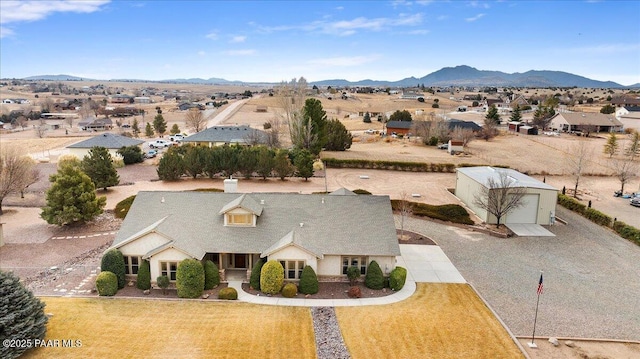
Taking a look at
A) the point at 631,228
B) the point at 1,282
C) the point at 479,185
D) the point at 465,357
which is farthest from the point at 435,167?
the point at 1,282

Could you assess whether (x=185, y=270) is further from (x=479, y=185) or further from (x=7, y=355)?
(x=479, y=185)

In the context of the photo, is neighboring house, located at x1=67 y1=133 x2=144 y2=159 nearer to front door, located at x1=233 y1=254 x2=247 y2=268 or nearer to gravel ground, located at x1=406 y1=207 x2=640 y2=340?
front door, located at x1=233 y1=254 x2=247 y2=268

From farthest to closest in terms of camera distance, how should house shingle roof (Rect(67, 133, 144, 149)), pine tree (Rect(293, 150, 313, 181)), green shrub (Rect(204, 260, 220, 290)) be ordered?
house shingle roof (Rect(67, 133, 144, 149)), pine tree (Rect(293, 150, 313, 181)), green shrub (Rect(204, 260, 220, 290))

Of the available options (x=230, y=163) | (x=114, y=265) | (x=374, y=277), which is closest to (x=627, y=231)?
(x=374, y=277)

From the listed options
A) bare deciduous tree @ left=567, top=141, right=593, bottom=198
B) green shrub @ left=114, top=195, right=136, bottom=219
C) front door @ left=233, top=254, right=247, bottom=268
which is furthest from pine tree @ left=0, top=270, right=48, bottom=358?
bare deciduous tree @ left=567, top=141, right=593, bottom=198

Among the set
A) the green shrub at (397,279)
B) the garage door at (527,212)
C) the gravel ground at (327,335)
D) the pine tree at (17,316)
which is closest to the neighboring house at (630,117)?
the garage door at (527,212)

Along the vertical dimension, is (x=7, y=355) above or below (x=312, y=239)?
below

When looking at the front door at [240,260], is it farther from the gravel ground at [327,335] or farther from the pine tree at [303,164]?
the pine tree at [303,164]

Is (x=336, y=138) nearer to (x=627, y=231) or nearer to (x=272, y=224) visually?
(x=627, y=231)
